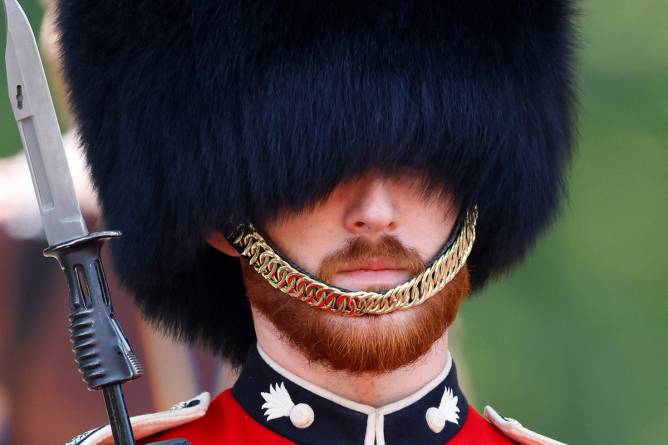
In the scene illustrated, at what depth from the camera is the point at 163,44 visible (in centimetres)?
224

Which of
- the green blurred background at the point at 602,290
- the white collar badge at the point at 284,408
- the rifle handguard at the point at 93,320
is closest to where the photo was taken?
the rifle handguard at the point at 93,320

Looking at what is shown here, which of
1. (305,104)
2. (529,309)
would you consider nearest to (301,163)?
(305,104)

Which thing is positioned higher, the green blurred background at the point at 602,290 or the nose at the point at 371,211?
the nose at the point at 371,211

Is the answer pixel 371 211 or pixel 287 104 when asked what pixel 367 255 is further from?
pixel 287 104

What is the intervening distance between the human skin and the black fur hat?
0.03 meters

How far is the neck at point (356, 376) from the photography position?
2229 mm

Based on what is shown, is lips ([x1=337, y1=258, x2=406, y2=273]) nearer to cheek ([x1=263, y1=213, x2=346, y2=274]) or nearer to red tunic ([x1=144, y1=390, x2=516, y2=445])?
cheek ([x1=263, y1=213, x2=346, y2=274])

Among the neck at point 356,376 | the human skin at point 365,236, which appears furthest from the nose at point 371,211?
the neck at point 356,376

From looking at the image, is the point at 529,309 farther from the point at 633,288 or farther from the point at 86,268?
the point at 86,268

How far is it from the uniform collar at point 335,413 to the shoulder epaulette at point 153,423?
0.10 meters

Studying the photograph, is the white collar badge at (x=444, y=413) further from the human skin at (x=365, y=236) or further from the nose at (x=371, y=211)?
the nose at (x=371, y=211)

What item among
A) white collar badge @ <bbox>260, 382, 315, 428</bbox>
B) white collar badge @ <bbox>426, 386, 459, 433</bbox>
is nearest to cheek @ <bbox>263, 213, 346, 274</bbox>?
white collar badge @ <bbox>260, 382, 315, 428</bbox>

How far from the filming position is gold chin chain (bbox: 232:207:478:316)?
2162mm

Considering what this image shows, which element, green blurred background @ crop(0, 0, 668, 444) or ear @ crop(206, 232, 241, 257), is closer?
ear @ crop(206, 232, 241, 257)
